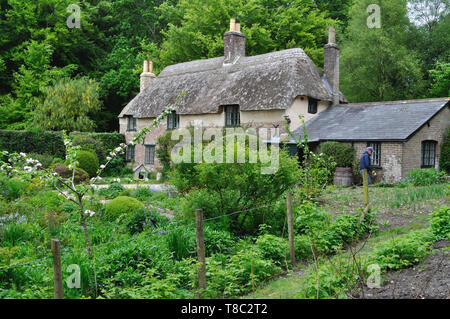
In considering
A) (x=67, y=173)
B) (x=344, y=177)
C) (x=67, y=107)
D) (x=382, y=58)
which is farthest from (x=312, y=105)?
(x=67, y=107)

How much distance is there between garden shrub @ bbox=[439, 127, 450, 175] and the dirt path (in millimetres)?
14267

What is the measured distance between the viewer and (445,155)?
61.3 ft

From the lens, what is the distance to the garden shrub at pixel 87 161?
21.2 metres

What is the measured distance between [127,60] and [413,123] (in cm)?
2476

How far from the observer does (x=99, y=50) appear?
36.6 metres

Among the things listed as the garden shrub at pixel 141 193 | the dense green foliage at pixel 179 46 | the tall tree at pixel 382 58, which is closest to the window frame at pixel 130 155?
the dense green foliage at pixel 179 46

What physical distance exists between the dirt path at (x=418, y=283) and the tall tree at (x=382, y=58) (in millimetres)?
23555

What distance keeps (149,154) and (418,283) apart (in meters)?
23.2

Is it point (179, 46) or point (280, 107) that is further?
point (179, 46)

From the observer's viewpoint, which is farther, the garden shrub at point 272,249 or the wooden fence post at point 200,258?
the garden shrub at point 272,249

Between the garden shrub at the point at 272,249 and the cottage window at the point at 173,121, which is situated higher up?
the cottage window at the point at 173,121

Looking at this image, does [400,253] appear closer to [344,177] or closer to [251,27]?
[344,177]

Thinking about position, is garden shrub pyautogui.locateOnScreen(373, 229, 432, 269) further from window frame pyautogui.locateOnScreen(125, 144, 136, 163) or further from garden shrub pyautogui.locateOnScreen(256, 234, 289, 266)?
window frame pyautogui.locateOnScreen(125, 144, 136, 163)

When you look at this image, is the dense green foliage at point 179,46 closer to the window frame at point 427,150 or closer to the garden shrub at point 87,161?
the garden shrub at point 87,161
